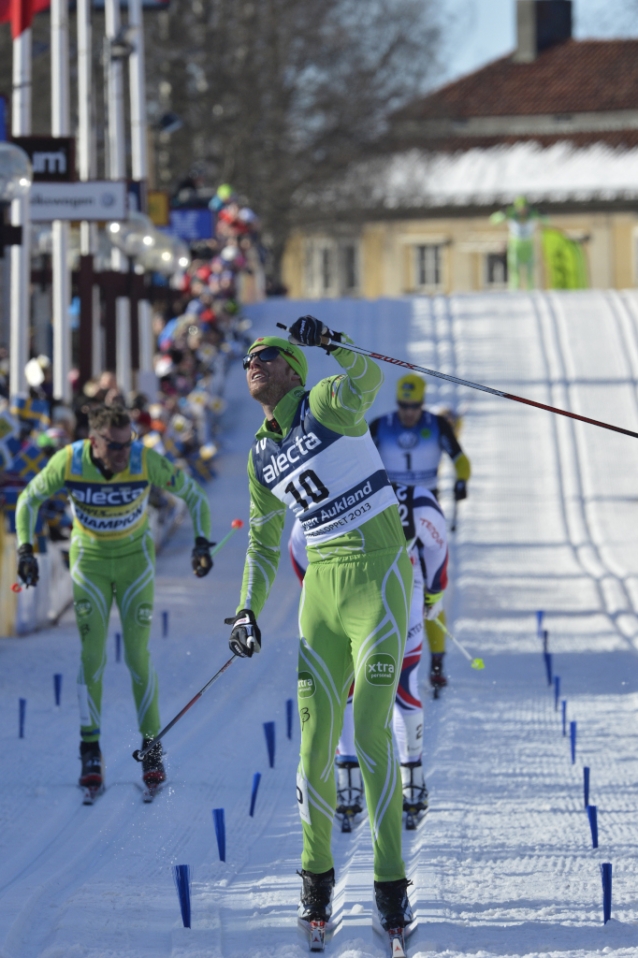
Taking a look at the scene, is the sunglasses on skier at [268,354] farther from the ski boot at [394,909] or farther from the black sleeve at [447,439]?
the black sleeve at [447,439]

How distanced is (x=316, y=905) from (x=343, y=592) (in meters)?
1.12

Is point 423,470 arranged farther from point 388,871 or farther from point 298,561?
point 388,871

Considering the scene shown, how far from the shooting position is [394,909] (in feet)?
17.9

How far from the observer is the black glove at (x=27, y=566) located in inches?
302

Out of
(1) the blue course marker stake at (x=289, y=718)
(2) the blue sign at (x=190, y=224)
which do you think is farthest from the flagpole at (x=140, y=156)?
(1) the blue course marker stake at (x=289, y=718)

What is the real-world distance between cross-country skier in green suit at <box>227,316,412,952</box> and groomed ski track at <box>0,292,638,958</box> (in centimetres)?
44

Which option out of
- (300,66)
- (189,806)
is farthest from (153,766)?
(300,66)

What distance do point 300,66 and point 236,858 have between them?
39.4 metres

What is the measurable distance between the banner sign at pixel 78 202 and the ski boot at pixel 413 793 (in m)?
11.5

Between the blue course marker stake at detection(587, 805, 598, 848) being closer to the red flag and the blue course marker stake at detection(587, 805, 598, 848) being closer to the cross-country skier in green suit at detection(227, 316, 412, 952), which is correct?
the cross-country skier in green suit at detection(227, 316, 412, 952)

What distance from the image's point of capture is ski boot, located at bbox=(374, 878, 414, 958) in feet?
17.8

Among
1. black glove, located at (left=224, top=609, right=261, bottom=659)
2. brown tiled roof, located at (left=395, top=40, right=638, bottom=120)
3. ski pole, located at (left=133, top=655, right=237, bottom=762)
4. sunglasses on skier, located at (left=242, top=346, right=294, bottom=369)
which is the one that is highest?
brown tiled roof, located at (left=395, top=40, right=638, bottom=120)

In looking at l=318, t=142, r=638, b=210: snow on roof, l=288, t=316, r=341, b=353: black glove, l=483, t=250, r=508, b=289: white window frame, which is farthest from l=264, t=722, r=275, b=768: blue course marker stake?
l=483, t=250, r=508, b=289: white window frame

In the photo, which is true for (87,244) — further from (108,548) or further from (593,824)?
(593,824)
